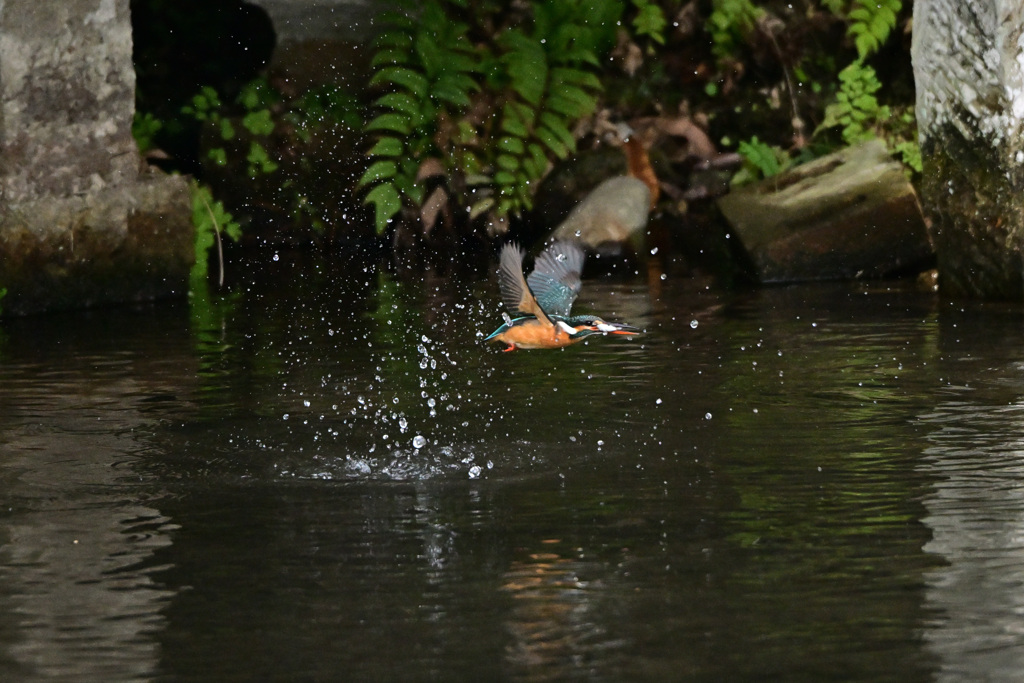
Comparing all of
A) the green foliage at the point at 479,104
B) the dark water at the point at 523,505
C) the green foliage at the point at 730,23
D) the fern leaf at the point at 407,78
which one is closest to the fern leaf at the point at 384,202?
the green foliage at the point at 479,104

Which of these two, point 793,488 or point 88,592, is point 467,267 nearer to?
point 793,488

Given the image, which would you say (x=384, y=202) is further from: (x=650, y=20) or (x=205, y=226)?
(x=650, y=20)

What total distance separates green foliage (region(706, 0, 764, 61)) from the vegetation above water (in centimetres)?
2

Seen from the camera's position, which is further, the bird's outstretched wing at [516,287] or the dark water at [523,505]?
the bird's outstretched wing at [516,287]

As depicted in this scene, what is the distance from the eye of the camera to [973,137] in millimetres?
8688

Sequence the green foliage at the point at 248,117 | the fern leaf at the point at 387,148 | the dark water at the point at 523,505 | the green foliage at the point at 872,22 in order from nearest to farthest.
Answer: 1. the dark water at the point at 523,505
2. the fern leaf at the point at 387,148
3. the green foliage at the point at 872,22
4. the green foliage at the point at 248,117

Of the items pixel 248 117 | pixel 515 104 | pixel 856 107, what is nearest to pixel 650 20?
pixel 515 104

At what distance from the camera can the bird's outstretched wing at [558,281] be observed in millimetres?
5648

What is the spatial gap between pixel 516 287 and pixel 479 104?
26.6 feet

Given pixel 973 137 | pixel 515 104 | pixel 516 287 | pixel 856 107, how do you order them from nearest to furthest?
pixel 516 287 < pixel 973 137 < pixel 515 104 < pixel 856 107

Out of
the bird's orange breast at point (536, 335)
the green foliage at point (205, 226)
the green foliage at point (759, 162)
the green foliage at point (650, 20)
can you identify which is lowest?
the bird's orange breast at point (536, 335)

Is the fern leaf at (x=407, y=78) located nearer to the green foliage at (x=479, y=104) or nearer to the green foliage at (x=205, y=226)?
the green foliage at (x=479, y=104)

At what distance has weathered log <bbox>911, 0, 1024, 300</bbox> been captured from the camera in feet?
27.5

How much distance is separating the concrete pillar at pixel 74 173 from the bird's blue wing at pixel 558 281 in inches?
187
